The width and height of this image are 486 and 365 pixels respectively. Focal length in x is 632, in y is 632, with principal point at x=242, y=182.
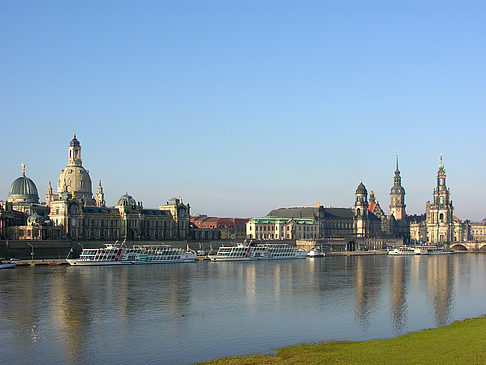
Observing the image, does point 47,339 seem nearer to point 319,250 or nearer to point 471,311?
point 471,311

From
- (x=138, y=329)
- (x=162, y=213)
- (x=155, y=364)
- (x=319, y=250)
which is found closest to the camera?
(x=155, y=364)

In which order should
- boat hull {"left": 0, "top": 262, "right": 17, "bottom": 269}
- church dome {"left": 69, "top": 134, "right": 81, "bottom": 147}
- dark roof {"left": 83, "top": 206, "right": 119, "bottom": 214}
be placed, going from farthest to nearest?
church dome {"left": 69, "top": 134, "right": 81, "bottom": 147} < dark roof {"left": 83, "top": 206, "right": 119, "bottom": 214} < boat hull {"left": 0, "top": 262, "right": 17, "bottom": 269}

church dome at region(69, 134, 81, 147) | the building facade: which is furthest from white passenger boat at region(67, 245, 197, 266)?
church dome at region(69, 134, 81, 147)

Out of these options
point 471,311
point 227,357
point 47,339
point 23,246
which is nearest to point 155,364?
point 227,357

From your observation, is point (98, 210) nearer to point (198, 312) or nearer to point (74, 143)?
point (74, 143)

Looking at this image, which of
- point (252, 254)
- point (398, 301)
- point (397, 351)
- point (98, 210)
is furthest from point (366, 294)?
point (98, 210)

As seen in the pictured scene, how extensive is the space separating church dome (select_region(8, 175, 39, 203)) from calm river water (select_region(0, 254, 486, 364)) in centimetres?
9073

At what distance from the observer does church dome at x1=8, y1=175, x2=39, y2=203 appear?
17825 centimetres

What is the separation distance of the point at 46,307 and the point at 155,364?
2445 centimetres

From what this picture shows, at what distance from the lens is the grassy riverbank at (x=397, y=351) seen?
109 ft

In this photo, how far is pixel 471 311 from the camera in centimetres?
5700

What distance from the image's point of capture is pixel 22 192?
588 ft

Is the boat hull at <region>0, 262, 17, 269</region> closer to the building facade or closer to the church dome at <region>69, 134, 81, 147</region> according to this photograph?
the building facade

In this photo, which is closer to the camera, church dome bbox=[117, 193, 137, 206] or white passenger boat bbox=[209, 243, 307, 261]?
white passenger boat bbox=[209, 243, 307, 261]
